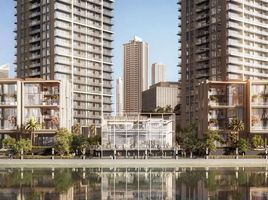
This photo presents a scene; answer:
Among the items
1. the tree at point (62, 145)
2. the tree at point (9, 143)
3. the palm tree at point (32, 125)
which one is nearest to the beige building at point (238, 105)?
the tree at point (62, 145)

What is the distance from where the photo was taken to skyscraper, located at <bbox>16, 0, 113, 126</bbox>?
170750mm

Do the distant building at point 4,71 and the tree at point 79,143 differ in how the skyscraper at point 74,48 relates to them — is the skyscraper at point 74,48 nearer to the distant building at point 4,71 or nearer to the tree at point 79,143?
the distant building at point 4,71

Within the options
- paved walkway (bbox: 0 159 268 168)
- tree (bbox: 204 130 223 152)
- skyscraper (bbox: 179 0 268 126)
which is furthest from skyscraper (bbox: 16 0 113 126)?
paved walkway (bbox: 0 159 268 168)

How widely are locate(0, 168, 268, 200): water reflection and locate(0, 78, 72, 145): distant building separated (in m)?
48.8

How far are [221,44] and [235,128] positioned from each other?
5376 centimetres

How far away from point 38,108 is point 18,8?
2605 inches

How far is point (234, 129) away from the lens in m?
119

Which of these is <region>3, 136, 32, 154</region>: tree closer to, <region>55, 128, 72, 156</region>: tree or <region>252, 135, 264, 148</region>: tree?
<region>55, 128, 72, 156</region>: tree

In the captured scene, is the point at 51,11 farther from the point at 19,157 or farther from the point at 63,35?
the point at 19,157

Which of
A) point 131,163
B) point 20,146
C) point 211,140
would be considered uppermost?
point 211,140

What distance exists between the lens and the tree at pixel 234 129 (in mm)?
118438

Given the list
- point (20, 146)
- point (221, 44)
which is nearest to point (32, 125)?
point (20, 146)

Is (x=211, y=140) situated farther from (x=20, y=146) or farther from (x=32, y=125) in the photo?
(x=32, y=125)

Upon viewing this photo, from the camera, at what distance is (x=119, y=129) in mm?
123750
